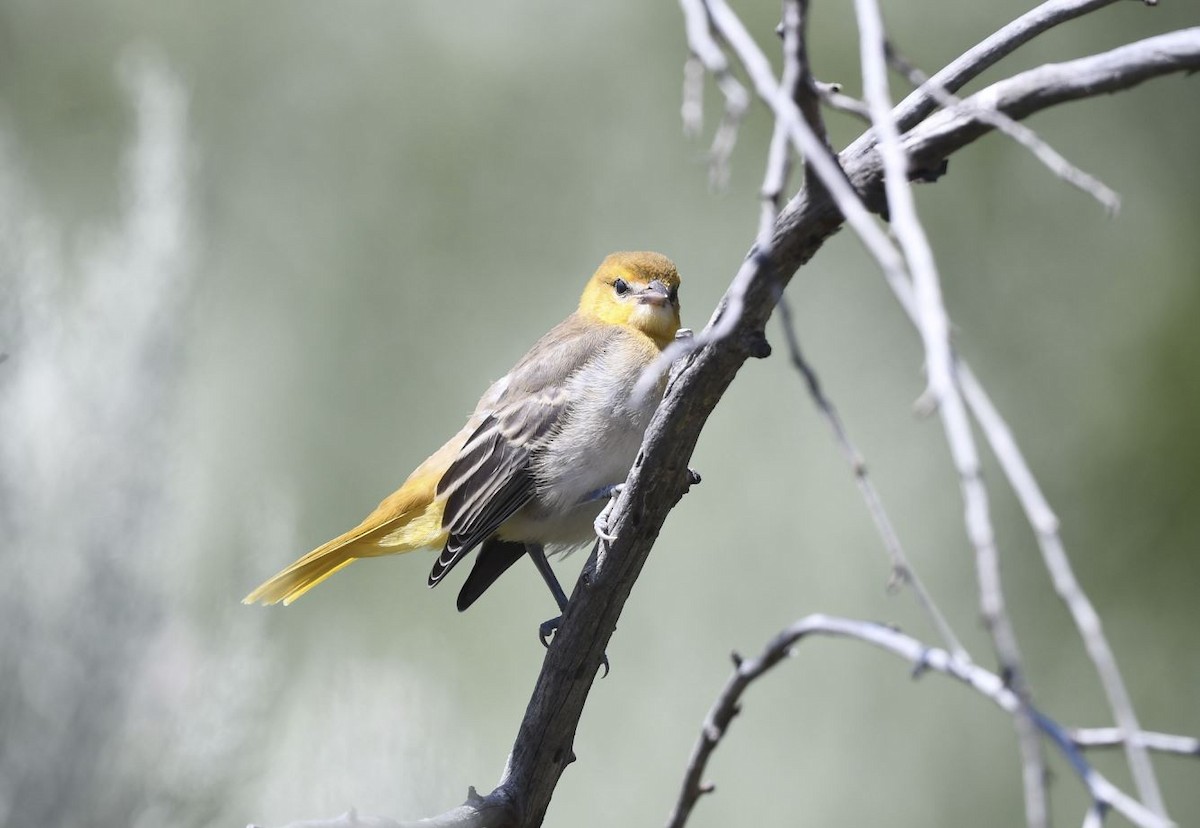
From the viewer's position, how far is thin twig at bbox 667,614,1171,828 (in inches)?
38.0

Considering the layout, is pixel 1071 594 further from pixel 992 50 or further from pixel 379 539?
pixel 379 539

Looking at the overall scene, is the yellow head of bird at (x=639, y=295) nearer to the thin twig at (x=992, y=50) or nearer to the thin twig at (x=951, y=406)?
the thin twig at (x=992, y=50)

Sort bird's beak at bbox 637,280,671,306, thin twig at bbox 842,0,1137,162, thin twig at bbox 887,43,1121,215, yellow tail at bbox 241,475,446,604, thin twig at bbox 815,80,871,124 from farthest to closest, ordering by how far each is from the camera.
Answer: bird's beak at bbox 637,280,671,306
yellow tail at bbox 241,475,446,604
thin twig at bbox 842,0,1137,162
thin twig at bbox 815,80,871,124
thin twig at bbox 887,43,1121,215

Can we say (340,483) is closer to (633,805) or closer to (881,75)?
(633,805)

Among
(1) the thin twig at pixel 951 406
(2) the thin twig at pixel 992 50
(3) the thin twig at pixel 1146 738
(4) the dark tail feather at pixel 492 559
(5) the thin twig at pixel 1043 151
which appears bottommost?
(3) the thin twig at pixel 1146 738

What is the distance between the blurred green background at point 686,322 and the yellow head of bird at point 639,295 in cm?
93

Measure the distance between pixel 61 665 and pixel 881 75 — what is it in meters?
1.74

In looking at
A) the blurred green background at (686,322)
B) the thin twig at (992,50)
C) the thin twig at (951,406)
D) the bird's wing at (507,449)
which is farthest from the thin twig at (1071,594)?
the blurred green background at (686,322)

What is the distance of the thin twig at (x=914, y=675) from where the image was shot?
965 mm

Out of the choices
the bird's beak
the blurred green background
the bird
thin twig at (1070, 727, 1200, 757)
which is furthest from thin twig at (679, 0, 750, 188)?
the blurred green background

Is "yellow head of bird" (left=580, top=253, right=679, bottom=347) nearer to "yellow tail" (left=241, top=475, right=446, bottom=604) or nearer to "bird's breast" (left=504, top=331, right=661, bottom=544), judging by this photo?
"bird's breast" (left=504, top=331, right=661, bottom=544)

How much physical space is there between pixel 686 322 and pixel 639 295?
1.59m

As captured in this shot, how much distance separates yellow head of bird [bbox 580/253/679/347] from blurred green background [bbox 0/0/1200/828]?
928mm

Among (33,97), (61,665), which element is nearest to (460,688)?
(61,665)
